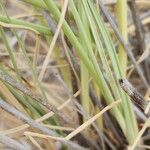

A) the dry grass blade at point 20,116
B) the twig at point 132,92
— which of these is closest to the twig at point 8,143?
the dry grass blade at point 20,116

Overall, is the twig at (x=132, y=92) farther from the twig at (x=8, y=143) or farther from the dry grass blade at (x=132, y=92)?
the twig at (x=8, y=143)

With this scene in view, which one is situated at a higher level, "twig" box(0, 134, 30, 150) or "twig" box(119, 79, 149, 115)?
"twig" box(119, 79, 149, 115)

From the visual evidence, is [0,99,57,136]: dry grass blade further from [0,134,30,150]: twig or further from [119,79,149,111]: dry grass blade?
[119,79,149,111]: dry grass blade

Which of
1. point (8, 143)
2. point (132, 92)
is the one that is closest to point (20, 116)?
point (8, 143)

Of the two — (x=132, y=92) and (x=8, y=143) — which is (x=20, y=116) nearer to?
(x=8, y=143)

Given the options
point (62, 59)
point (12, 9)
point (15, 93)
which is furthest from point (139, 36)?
point (12, 9)

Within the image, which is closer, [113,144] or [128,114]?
[128,114]

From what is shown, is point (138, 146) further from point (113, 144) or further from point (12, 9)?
point (12, 9)

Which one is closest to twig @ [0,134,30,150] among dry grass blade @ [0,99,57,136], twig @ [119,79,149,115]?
dry grass blade @ [0,99,57,136]

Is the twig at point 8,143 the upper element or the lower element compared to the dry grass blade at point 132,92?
lower

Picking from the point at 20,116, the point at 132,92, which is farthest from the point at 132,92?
the point at 20,116

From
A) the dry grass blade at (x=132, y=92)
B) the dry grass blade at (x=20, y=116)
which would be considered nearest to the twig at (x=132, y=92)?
the dry grass blade at (x=132, y=92)
